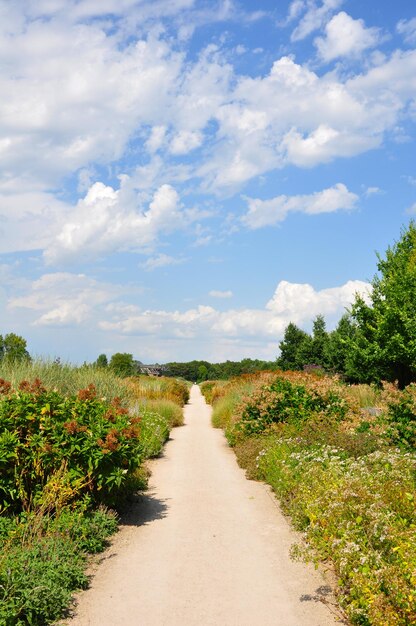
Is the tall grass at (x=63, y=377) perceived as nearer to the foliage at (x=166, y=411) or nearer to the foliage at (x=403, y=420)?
the foliage at (x=166, y=411)

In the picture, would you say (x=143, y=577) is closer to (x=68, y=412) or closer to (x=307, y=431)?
(x=68, y=412)

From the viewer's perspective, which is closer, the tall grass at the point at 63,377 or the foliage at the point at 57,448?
the foliage at the point at 57,448

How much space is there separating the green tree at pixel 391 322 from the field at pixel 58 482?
728 inches

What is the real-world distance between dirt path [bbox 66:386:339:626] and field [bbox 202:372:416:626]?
34cm

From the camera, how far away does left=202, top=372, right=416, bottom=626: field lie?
441 centimetres

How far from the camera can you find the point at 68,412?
7.63 meters

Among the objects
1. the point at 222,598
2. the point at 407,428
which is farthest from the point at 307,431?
the point at 222,598

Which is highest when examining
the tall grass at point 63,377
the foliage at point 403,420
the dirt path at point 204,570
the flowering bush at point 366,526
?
the tall grass at point 63,377

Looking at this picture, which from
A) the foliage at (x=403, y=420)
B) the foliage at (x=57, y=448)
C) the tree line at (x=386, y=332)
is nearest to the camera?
the foliage at (x=57, y=448)

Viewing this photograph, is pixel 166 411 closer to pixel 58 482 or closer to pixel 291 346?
pixel 58 482

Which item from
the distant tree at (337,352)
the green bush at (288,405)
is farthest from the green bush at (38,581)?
the distant tree at (337,352)

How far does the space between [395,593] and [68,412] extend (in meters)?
4.86

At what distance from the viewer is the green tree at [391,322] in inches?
952

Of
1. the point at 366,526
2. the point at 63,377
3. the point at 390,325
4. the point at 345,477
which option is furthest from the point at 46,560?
the point at 390,325
